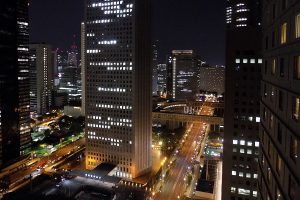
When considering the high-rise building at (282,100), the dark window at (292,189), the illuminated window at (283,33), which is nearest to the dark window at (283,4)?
the high-rise building at (282,100)

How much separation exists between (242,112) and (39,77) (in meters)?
134

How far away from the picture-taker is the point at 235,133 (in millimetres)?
50156

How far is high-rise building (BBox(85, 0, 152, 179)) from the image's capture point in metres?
71.8

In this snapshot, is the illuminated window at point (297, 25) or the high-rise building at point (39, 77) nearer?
the illuminated window at point (297, 25)

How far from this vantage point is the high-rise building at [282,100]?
7793 millimetres

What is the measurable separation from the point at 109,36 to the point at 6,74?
30.8 meters

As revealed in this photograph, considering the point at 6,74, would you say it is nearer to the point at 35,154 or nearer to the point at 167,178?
the point at 35,154

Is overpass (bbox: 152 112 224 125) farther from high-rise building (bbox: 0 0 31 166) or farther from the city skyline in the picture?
high-rise building (bbox: 0 0 31 166)

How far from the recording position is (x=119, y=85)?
73.5 metres

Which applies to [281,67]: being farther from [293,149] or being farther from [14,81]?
[14,81]

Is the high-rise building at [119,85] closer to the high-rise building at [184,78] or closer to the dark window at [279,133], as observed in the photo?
the dark window at [279,133]

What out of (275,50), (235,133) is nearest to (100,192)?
(235,133)

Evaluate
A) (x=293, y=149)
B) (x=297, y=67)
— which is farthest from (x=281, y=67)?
(x=293, y=149)

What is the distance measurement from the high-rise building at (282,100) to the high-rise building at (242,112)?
1491 inches
